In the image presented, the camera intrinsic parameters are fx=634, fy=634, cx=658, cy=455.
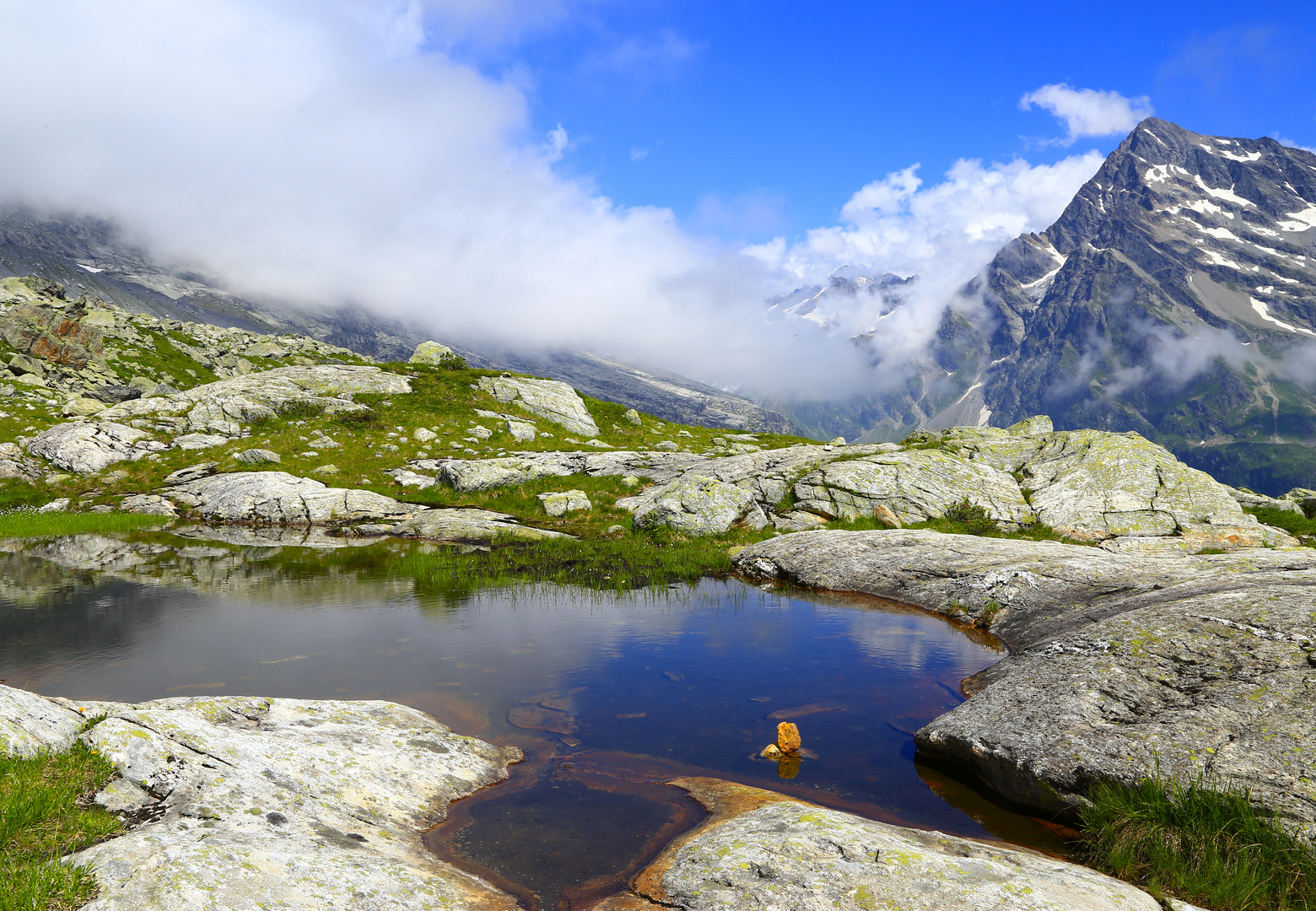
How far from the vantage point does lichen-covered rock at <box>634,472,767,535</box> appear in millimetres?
42625

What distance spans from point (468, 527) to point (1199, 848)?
136 ft

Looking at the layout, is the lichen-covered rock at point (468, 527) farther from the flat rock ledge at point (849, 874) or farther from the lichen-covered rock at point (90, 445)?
the flat rock ledge at point (849, 874)

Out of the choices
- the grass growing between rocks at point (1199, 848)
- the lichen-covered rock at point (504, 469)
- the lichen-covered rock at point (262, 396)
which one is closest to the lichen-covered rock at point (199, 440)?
the lichen-covered rock at point (262, 396)

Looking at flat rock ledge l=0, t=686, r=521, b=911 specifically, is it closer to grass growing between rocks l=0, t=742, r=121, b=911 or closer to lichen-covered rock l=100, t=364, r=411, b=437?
grass growing between rocks l=0, t=742, r=121, b=911

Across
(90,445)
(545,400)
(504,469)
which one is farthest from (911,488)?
(90,445)

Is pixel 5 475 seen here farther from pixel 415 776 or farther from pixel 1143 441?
pixel 1143 441

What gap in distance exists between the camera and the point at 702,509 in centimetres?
4319

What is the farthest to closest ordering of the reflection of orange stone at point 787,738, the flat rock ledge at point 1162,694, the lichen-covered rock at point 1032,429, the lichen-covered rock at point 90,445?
the lichen-covered rock at point 90,445, the lichen-covered rock at point 1032,429, the reflection of orange stone at point 787,738, the flat rock ledge at point 1162,694

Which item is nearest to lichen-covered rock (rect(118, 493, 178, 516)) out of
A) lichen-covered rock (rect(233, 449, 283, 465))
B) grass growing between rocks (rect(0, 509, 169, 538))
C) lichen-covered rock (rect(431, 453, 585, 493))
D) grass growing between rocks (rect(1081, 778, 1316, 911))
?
grass growing between rocks (rect(0, 509, 169, 538))

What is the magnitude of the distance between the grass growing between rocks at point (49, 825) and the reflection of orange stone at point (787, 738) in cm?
1218

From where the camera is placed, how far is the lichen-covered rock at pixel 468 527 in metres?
43.7

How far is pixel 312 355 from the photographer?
188000 millimetres

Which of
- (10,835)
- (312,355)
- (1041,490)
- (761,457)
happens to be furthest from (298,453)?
(312,355)

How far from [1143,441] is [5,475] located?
8916cm
